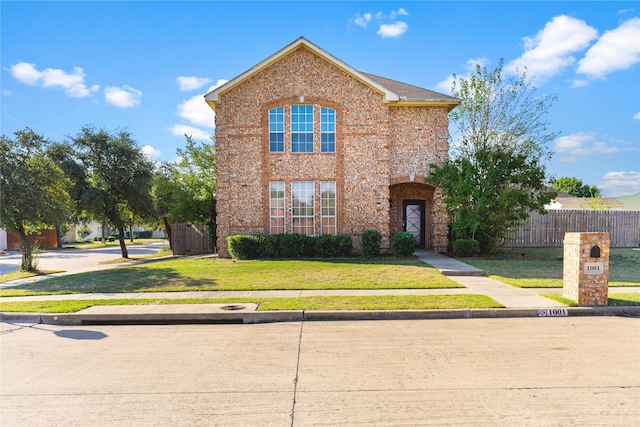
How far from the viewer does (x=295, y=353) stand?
573cm

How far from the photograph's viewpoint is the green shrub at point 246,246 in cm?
1684

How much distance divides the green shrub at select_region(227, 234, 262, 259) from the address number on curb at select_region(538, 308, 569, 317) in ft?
37.3

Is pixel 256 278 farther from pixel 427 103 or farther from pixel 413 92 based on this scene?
pixel 413 92

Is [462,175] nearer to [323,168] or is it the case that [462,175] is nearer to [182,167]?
[323,168]

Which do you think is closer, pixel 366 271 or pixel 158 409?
pixel 158 409

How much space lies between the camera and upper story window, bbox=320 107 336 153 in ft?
58.4

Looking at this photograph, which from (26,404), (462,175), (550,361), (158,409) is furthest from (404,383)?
(462,175)

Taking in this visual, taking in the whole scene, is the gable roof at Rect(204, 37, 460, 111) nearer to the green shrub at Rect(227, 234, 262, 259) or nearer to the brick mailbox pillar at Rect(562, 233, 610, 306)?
the green shrub at Rect(227, 234, 262, 259)

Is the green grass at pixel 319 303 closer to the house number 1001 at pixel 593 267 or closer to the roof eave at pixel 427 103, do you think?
the house number 1001 at pixel 593 267

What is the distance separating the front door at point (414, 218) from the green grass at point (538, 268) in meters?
3.86

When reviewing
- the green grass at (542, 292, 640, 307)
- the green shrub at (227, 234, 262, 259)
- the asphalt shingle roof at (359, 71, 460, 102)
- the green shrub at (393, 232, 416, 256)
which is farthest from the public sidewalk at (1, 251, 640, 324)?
the asphalt shingle roof at (359, 71, 460, 102)

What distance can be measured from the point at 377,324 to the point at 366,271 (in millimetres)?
5622

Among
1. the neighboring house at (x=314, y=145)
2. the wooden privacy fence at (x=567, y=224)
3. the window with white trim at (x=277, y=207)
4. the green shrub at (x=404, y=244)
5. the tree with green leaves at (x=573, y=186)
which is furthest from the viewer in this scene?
the tree with green leaves at (x=573, y=186)

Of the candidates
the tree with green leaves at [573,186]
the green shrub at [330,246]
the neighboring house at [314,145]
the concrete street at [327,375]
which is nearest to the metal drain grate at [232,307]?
the concrete street at [327,375]
